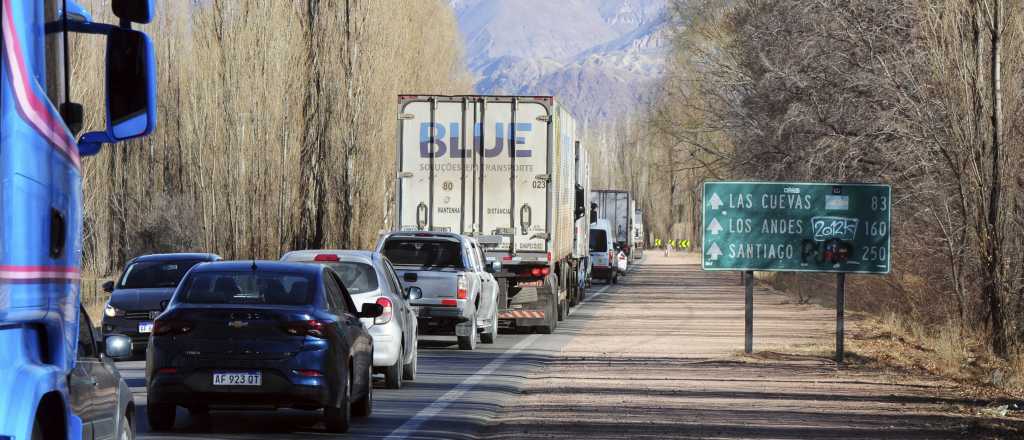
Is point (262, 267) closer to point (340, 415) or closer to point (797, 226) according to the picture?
point (340, 415)

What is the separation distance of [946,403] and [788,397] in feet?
5.38

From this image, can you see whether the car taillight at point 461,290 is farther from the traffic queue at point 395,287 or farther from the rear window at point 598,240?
the rear window at point 598,240

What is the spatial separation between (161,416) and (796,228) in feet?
42.8

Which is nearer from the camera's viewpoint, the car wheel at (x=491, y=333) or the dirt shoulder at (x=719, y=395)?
the dirt shoulder at (x=719, y=395)

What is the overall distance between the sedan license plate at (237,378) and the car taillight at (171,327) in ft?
1.42

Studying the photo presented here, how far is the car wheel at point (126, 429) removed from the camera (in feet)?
27.9

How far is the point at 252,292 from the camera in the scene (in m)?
13.5

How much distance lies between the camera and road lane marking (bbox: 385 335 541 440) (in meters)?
13.0

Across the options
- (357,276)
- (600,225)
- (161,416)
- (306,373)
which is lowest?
(161,416)

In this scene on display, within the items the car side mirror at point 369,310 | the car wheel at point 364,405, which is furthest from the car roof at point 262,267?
the car side mirror at point 369,310

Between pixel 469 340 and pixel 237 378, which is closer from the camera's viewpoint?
pixel 237 378

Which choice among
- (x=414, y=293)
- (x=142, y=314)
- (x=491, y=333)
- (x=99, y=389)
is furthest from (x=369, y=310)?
(x=491, y=333)

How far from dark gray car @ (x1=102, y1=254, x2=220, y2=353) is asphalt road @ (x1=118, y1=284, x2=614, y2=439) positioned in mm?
535

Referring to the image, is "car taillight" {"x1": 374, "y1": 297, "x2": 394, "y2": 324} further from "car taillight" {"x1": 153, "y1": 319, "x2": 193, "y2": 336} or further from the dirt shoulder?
"car taillight" {"x1": 153, "y1": 319, "x2": 193, "y2": 336}
